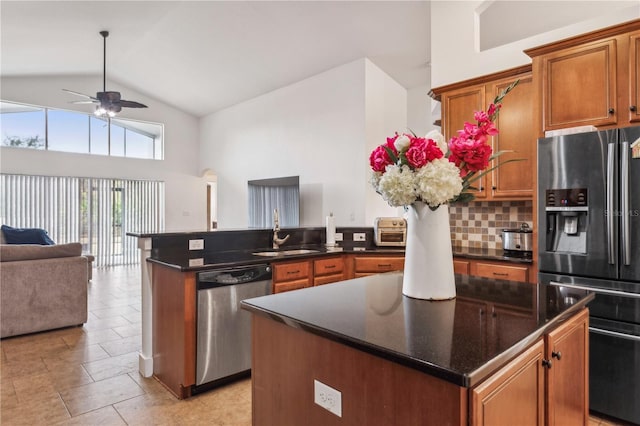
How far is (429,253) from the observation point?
1415 millimetres

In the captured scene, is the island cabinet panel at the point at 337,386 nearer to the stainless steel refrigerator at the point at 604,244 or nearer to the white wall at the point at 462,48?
the stainless steel refrigerator at the point at 604,244

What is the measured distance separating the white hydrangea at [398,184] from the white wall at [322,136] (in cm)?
443

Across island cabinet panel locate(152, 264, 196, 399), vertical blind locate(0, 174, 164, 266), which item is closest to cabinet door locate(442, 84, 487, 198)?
island cabinet panel locate(152, 264, 196, 399)

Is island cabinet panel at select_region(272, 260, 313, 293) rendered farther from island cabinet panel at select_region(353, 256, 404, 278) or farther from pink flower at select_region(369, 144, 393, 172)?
pink flower at select_region(369, 144, 393, 172)

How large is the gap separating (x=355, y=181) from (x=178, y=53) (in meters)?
4.00

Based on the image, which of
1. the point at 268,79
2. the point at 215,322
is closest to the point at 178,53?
the point at 268,79

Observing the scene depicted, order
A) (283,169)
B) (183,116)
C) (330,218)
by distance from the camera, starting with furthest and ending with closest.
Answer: (183,116)
(283,169)
(330,218)

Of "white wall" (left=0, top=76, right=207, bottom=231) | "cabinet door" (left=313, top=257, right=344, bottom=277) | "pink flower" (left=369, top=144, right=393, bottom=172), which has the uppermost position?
"white wall" (left=0, top=76, right=207, bottom=231)

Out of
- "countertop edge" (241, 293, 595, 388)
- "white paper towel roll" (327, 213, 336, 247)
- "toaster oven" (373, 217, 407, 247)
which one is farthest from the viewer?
"white paper towel roll" (327, 213, 336, 247)

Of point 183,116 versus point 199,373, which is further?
point 183,116

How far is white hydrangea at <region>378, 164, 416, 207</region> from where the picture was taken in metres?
1.32

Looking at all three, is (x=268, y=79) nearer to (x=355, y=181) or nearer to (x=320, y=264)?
(x=355, y=181)

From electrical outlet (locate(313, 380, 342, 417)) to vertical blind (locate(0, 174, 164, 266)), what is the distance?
296 inches

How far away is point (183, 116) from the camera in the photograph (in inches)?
388
